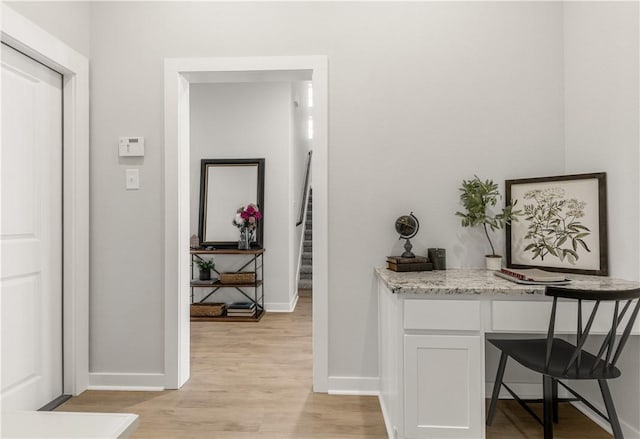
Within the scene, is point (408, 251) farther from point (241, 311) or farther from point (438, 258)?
point (241, 311)

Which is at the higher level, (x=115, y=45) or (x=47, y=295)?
(x=115, y=45)

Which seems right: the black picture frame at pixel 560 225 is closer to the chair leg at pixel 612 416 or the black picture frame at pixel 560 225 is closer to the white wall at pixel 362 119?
the white wall at pixel 362 119

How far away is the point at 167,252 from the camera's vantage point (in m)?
2.65

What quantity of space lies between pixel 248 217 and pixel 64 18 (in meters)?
2.47

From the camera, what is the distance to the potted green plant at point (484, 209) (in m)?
2.44

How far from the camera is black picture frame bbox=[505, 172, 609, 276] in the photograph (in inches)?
87.0

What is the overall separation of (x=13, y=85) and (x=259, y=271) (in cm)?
312

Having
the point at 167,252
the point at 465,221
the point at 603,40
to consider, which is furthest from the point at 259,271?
the point at 603,40

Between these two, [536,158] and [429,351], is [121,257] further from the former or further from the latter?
[536,158]

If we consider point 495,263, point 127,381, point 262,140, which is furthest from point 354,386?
point 262,140

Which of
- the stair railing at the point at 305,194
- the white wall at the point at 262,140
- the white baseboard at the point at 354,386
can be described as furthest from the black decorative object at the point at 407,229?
the stair railing at the point at 305,194

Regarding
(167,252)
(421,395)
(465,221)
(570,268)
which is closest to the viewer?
(421,395)

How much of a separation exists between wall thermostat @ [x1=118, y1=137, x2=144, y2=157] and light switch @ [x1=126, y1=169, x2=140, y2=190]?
10cm

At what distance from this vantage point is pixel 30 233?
2318mm
